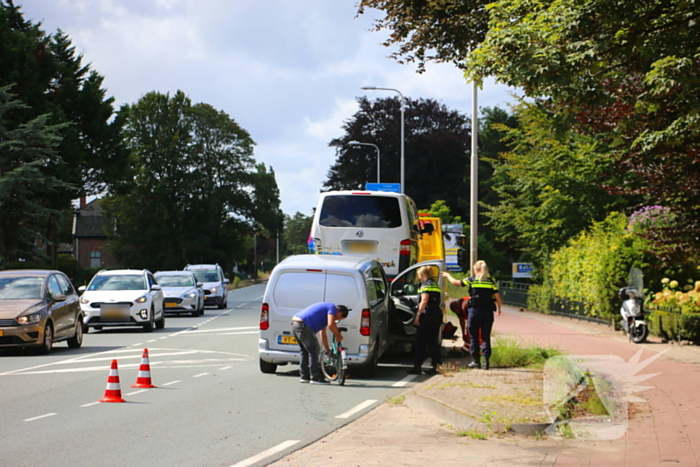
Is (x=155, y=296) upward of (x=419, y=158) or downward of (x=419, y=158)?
downward

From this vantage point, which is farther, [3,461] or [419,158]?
[419,158]

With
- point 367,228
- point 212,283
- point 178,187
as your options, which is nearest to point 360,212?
point 367,228

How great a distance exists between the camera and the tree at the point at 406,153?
50625 mm

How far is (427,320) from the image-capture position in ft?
46.3

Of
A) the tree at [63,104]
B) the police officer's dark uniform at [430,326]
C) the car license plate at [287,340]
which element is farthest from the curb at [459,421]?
the tree at [63,104]

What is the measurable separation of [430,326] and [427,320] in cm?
11

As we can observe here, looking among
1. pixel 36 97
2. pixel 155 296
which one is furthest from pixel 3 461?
pixel 36 97

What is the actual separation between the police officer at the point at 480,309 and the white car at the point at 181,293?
61.6 feet

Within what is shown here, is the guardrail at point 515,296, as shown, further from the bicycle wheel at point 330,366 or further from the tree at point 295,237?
the tree at point 295,237

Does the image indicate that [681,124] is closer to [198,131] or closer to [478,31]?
[478,31]

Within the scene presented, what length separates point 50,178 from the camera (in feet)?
123

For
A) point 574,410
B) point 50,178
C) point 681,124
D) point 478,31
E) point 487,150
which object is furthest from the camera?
point 487,150

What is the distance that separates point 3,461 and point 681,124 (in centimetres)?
1060

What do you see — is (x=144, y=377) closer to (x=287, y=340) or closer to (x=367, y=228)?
(x=287, y=340)
